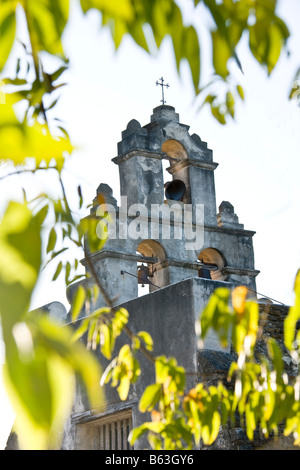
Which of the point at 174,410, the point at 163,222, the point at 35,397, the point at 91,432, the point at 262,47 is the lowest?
the point at 35,397

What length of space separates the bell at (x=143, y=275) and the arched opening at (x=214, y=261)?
3.35 feet

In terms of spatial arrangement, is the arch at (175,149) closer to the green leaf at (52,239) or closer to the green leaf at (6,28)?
the green leaf at (52,239)

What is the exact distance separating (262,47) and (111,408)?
6.00m

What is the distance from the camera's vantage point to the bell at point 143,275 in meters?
10.6

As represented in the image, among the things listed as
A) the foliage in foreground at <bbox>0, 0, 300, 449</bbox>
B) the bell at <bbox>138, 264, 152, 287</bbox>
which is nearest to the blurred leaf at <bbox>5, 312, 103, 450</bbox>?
the foliage in foreground at <bbox>0, 0, 300, 449</bbox>

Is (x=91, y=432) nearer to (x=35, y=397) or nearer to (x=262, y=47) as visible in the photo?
(x=262, y=47)

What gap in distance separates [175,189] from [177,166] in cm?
38

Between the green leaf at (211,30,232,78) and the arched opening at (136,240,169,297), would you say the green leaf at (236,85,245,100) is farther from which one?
the arched opening at (136,240,169,297)

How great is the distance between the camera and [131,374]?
305 cm

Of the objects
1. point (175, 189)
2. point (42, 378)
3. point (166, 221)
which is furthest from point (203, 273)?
point (42, 378)

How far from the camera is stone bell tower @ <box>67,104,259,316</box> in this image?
1047 centimetres

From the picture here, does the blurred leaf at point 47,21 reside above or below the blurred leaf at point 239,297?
below

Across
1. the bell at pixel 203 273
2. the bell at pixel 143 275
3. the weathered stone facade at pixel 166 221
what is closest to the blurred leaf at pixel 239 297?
the weathered stone facade at pixel 166 221
